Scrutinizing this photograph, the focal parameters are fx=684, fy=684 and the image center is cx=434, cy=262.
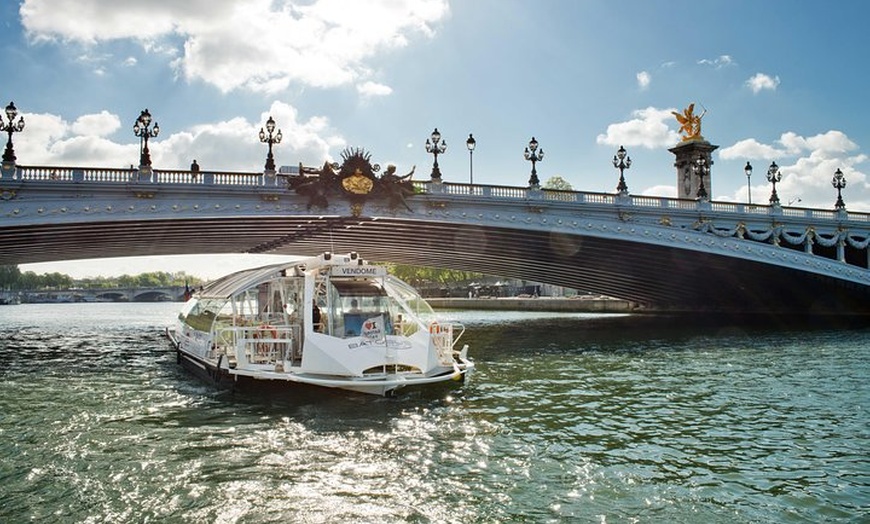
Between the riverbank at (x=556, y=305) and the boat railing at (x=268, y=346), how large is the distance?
58932 millimetres

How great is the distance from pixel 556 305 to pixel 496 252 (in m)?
33.0

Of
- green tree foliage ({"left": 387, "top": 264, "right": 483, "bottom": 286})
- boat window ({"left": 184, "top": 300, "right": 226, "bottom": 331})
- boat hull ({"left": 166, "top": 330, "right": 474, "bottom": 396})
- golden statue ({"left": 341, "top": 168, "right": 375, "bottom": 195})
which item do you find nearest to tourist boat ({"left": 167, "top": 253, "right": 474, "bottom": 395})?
boat hull ({"left": 166, "top": 330, "right": 474, "bottom": 396})

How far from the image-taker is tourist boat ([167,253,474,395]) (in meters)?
17.7

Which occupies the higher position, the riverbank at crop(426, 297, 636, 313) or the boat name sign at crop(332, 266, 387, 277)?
the boat name sign at crop(332, 266, 387, 277)

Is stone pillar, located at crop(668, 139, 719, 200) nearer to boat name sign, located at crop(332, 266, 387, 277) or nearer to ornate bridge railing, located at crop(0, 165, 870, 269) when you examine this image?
ornate bridge railing, located at crop(0, 165, 870, 269)

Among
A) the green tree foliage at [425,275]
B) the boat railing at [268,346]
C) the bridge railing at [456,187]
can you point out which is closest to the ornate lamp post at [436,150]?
the bridge railing at [456,187]

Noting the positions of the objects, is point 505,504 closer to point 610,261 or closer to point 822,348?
point 822,348

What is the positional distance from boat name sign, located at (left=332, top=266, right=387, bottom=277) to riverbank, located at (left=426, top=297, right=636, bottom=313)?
5794cm

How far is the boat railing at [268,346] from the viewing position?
62.1 feet

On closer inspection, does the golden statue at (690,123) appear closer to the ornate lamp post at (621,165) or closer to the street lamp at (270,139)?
the ornate lamp post at (621,165)

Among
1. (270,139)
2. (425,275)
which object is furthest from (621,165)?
(425,275)

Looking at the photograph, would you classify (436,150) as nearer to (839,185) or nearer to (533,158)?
(533,158)

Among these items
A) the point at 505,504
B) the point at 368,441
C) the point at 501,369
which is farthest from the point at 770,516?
the point at 501,369

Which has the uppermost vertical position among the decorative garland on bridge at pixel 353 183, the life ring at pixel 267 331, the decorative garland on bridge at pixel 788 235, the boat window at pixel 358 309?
the decorative garland on bridge at pixel 353 183
